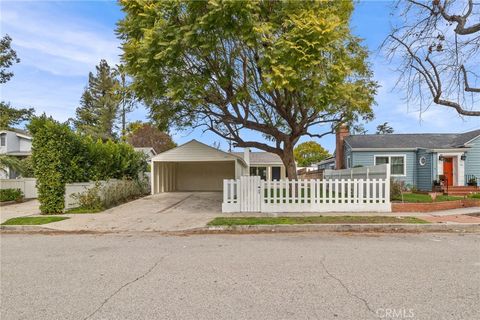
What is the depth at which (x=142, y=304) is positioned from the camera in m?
4.01

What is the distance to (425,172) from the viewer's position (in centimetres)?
2047

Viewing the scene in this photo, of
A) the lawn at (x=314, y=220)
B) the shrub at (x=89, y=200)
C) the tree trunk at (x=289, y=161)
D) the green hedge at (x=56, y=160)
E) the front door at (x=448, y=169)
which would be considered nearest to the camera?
the lawn at (x=314, y=220)

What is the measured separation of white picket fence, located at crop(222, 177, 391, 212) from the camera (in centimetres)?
1226

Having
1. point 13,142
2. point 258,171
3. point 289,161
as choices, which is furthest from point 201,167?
point 13,142

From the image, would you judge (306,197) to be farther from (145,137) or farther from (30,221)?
(145,137)

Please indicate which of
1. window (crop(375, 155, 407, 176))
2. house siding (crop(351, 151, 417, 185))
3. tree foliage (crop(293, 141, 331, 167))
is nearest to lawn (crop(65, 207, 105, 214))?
house siding (crop(351, 151, 417, 185))

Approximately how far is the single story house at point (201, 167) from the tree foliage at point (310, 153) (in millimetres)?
33057

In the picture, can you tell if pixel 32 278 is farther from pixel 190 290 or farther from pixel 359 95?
pixel 359 95

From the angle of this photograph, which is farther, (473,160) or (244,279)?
(473,160)

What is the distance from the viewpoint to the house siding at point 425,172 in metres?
20.0

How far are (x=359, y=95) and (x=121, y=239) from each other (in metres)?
A: 9.87

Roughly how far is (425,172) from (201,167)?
15644 millimetres

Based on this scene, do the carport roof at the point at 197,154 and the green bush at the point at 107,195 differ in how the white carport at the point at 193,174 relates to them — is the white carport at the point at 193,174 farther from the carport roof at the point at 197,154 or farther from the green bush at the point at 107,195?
the green bush at the point at 107,195

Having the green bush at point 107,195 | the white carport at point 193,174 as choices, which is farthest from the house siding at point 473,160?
the green bush at point 107,195
